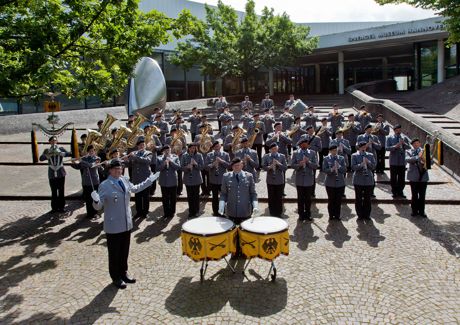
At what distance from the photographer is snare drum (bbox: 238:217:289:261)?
6.64 m

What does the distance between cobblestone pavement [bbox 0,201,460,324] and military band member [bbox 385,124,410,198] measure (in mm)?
1623

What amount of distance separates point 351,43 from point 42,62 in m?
29.7

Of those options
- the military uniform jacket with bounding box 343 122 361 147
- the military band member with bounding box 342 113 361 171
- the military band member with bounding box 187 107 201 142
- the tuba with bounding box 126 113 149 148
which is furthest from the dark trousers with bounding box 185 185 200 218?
the military band member with bounding box 187 107 201 142

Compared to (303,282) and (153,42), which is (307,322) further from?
(153,42)

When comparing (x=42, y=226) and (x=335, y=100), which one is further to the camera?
(x=335, y=100)

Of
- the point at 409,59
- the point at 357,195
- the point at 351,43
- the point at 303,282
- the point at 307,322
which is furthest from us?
the point at 409,59

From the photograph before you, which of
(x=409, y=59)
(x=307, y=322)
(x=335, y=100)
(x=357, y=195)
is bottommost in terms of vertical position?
(x=307, y=322)

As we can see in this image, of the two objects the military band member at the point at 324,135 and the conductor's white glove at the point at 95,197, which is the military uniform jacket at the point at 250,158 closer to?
the military band member at the point at 324,135

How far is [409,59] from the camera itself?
1732 inches

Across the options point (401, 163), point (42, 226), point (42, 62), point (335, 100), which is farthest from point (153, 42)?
point (335, 100)

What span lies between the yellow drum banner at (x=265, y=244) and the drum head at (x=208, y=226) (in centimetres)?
35

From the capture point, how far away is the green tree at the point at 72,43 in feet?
29.9

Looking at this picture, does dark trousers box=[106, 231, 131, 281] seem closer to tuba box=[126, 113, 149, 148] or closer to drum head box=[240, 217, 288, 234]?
drum head box=[240, 217, 288, 234]

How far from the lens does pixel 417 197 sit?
1024cm
